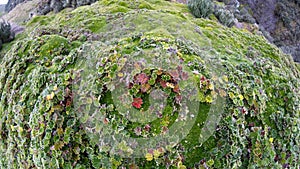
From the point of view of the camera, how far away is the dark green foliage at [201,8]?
7016 millimetres

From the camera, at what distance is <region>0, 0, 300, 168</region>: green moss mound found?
2.95m

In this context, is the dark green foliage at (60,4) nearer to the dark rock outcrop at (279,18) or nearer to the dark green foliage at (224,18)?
the dark green foliage at (224,18)

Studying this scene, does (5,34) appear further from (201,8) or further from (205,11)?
(205,11)

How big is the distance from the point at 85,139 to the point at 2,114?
60.5 inches

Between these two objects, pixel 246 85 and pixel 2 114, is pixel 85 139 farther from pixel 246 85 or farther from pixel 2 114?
pixel 246 85

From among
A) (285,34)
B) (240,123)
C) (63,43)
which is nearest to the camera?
(240,123)

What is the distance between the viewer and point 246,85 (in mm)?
Result: 3496

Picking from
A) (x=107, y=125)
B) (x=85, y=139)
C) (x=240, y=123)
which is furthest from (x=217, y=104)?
(x=85, y=139)

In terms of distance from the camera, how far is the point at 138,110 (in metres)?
2.95

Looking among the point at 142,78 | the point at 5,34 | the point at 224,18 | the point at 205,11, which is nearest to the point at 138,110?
the point at 142,78

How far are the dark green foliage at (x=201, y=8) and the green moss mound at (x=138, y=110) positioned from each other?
10.4ft

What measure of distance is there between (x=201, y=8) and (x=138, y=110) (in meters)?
4.90

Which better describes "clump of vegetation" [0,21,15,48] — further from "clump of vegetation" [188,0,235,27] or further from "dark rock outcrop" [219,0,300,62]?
"dark rock outcrop" [219,0,300,62]

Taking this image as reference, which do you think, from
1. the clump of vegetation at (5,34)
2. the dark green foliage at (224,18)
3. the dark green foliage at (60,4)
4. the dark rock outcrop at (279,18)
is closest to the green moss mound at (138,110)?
the dark green foliage at (224,18)
